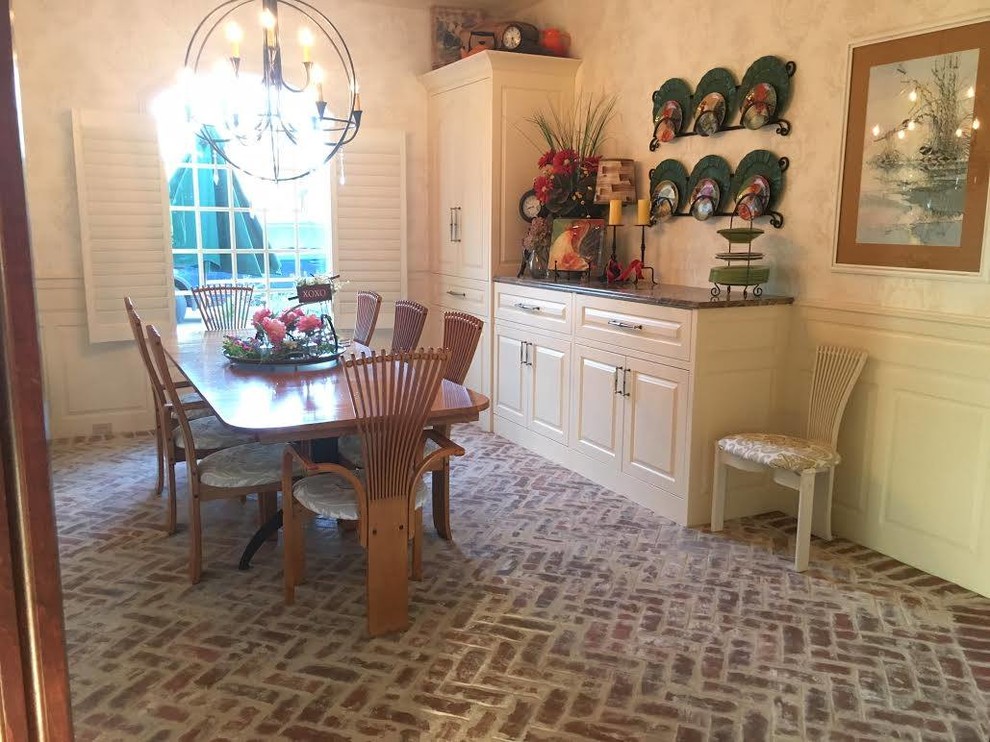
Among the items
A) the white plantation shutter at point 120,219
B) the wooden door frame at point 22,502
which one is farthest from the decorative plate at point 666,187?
the wooden door frame at point 22,502

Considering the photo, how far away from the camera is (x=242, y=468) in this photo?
9.78 feet

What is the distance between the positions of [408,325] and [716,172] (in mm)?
1736

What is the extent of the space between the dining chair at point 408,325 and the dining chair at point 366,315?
1.09 ft

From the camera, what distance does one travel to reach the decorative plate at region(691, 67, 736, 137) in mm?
3869

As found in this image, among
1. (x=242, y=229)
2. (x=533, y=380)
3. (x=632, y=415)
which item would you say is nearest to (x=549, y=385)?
(x=533, y=380)

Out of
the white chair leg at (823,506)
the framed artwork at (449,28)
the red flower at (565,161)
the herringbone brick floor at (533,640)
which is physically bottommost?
the herringbone brick floor at (533,640)

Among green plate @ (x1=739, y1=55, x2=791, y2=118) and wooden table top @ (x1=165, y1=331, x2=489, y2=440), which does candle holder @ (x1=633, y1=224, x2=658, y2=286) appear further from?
wooden table top @ (x1=165, y1=331, x2=489, y2=440)

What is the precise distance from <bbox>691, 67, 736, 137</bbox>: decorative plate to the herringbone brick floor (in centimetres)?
198

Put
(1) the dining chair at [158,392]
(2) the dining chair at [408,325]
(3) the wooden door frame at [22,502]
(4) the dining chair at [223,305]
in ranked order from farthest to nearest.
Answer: (4) the dining chair at [223,305]
(2) the dining chair at [408,325]
(1) the dining chair at [158,392]
(3) the wooden door frame at [22,502]

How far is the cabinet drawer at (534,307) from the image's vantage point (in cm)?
433

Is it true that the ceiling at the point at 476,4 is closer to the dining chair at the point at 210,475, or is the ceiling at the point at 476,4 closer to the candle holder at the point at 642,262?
the candle holder at the point at 642,262

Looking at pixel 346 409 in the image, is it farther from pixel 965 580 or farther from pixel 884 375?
pixel 965 580

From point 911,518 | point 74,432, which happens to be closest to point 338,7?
point 74,432

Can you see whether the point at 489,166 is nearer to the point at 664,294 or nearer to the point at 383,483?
Result: the point at 664,294
